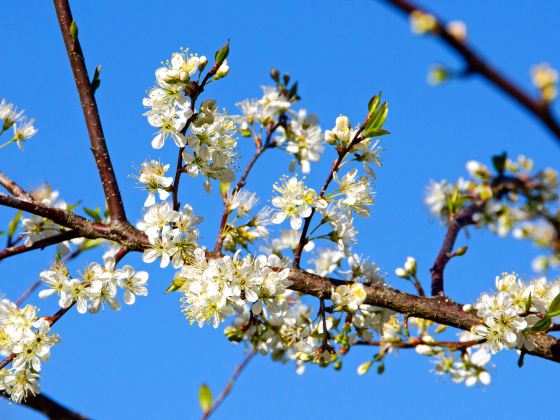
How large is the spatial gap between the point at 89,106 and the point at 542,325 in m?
2.21

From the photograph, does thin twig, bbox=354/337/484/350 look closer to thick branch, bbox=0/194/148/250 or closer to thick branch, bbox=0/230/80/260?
thick branch, bbox=0/194/148/250

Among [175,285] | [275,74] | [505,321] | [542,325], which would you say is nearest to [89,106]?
[175,285]

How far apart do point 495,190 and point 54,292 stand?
75.0 inches

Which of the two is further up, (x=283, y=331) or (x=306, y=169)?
(x=306, y=169)

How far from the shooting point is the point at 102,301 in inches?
122

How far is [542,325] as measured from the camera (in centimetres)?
287

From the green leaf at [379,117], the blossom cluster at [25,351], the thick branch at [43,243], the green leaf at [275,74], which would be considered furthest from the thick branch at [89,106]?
the green leaf at [275,74]

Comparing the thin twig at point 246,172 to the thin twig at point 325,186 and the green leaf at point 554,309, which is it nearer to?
the thin twig at point 325,186

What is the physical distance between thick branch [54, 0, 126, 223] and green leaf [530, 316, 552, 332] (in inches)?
72.3

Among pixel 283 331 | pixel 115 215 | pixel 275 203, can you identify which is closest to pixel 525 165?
pixel 275 203

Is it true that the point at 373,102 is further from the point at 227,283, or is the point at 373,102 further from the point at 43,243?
the point at 43,243

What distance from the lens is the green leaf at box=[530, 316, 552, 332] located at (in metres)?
2.84

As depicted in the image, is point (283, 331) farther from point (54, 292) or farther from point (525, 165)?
point (525, 165)

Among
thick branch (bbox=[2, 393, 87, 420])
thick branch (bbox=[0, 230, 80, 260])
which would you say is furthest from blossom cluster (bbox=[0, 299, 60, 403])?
thick branch (bbox=[0, 230, 80, 260])
